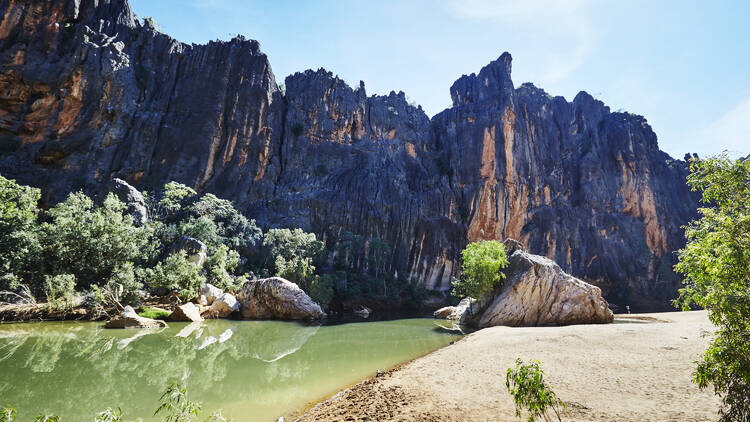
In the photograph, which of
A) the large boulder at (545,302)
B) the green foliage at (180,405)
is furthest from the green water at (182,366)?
the large boulder at (545,302)

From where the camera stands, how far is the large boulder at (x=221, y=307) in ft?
Result: 84.2

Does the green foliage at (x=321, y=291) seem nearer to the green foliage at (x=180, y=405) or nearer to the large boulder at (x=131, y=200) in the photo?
the large boulder at (x=131, y=200)

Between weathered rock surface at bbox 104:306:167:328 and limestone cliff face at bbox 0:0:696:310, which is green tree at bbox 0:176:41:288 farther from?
limestone cliff face at bbox 0:0:696:310

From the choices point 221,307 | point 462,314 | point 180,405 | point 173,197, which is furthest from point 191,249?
point 180,405

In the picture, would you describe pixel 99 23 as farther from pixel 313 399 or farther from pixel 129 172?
pixel 313 399

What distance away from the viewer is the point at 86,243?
925 inches

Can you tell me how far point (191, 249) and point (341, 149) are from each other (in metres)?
32.7

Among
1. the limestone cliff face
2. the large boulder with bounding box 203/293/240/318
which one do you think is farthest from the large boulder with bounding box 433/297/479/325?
the large boulder with bounding box 203/293/240/318

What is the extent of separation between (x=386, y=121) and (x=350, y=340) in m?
51.6

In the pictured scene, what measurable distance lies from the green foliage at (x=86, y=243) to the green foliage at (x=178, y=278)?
256cm

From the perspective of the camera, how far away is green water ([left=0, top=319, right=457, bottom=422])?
766 centimetres

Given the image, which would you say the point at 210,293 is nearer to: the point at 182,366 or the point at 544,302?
the point at 182,366

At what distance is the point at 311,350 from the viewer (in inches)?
587

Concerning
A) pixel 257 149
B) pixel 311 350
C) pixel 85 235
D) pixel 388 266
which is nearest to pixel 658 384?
pixel 311 350
